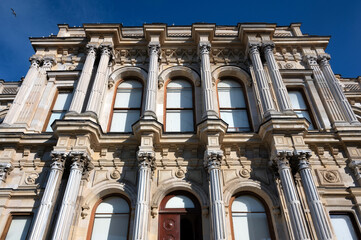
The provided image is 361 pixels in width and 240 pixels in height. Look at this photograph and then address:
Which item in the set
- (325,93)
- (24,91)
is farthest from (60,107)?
(325,93)

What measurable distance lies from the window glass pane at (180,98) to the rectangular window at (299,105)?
4.34 meters

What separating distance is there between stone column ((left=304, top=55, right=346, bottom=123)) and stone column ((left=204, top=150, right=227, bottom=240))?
17.0 ft

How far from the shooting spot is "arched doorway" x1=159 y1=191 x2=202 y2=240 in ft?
31.2

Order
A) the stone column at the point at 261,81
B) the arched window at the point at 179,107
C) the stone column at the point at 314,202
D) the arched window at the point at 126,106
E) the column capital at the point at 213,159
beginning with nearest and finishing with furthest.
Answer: the stone column at the point at 314,202
the column capital at the point at 213,159
the stone column at the point at 261,81
the arched window at the point at 179,107
the arched window at the point at 126,106

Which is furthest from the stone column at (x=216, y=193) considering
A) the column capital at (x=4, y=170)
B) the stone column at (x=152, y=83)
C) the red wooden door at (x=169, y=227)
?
the column capital at (x=4, y=170)

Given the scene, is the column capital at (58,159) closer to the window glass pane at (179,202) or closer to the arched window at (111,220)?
the arched window at (111,220)

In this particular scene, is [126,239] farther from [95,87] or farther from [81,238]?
[95,87]

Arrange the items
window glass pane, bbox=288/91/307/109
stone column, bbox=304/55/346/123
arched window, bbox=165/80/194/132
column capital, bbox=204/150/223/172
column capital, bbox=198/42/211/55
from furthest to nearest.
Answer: column capital, bbox=198/42/211/55 < window glass pane, bbox=288/91/307/109 < arched window, bbox=165/80/194/132 < stone column, bbox=304/55/346/123 < column capital, bbox=204/150/223/172

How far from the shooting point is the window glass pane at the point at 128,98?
43.2ft

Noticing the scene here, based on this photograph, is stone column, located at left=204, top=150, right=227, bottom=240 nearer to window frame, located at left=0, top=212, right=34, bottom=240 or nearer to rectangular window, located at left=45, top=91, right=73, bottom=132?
window frame, located at left=0, top=212, right=34, bottom=240

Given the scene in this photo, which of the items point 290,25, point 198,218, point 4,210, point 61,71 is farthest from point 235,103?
point 4,210

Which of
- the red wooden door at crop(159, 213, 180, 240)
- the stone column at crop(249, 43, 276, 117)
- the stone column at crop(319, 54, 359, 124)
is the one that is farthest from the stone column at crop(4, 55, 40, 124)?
the stone column at crop(319, 54, 359, 124)

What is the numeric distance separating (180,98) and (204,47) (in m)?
2.60

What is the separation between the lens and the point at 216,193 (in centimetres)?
938
